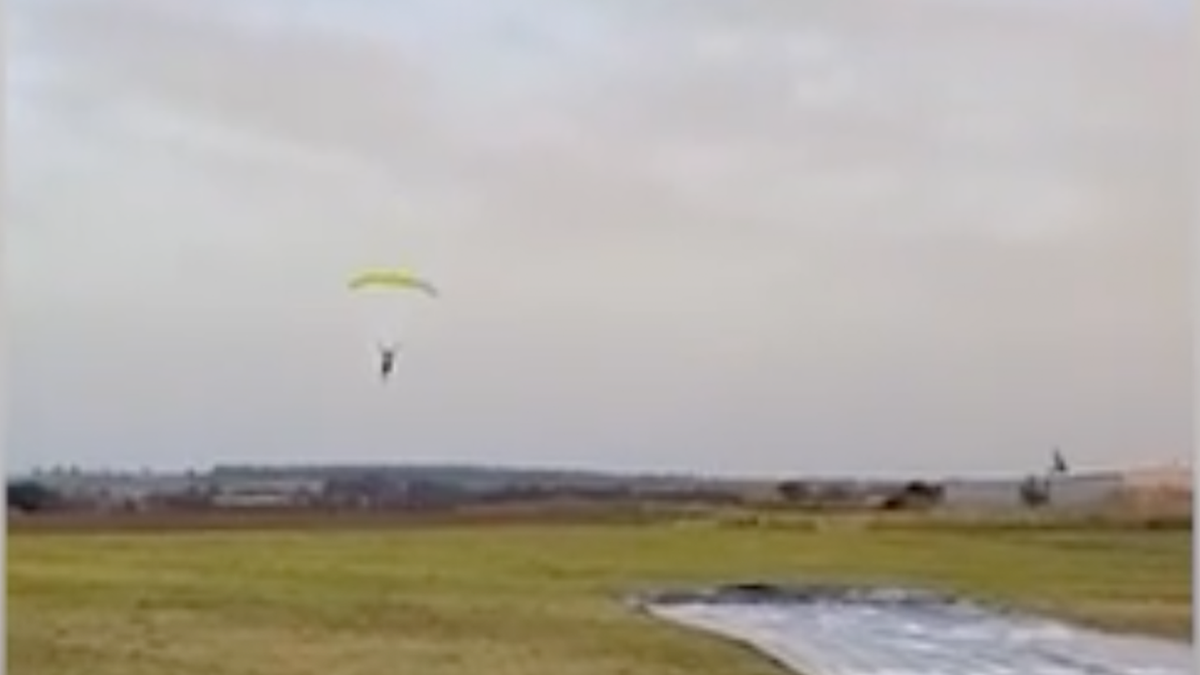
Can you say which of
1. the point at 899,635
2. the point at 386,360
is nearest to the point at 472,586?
the point at 386,360

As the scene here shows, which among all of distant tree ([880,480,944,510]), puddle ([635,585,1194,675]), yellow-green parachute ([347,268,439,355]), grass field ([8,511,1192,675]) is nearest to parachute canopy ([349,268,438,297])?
yellow-green parachute ([347,268,439,355])

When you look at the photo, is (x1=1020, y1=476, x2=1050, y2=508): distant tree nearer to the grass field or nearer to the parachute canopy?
the grass field

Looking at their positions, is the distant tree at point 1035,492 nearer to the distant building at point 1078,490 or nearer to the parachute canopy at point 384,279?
the distant building at point 1078,490

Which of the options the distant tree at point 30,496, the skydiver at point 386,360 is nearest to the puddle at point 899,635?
the skydiver at point 386,360

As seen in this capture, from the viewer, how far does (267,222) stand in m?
1.62

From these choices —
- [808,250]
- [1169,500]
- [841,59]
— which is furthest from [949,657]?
[841,59]

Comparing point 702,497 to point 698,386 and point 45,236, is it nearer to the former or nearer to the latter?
point 698,386

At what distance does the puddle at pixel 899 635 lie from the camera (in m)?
1.64

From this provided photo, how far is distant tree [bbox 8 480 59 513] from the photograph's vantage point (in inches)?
61.9

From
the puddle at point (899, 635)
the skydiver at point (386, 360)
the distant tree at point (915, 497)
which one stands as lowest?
the puddle at point (899, 635)

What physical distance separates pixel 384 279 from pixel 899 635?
1.56 feet

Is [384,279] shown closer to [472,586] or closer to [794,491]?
[472,586]

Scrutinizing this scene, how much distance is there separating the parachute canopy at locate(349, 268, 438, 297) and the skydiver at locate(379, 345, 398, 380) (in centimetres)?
5

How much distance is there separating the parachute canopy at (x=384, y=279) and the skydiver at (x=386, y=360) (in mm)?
51
